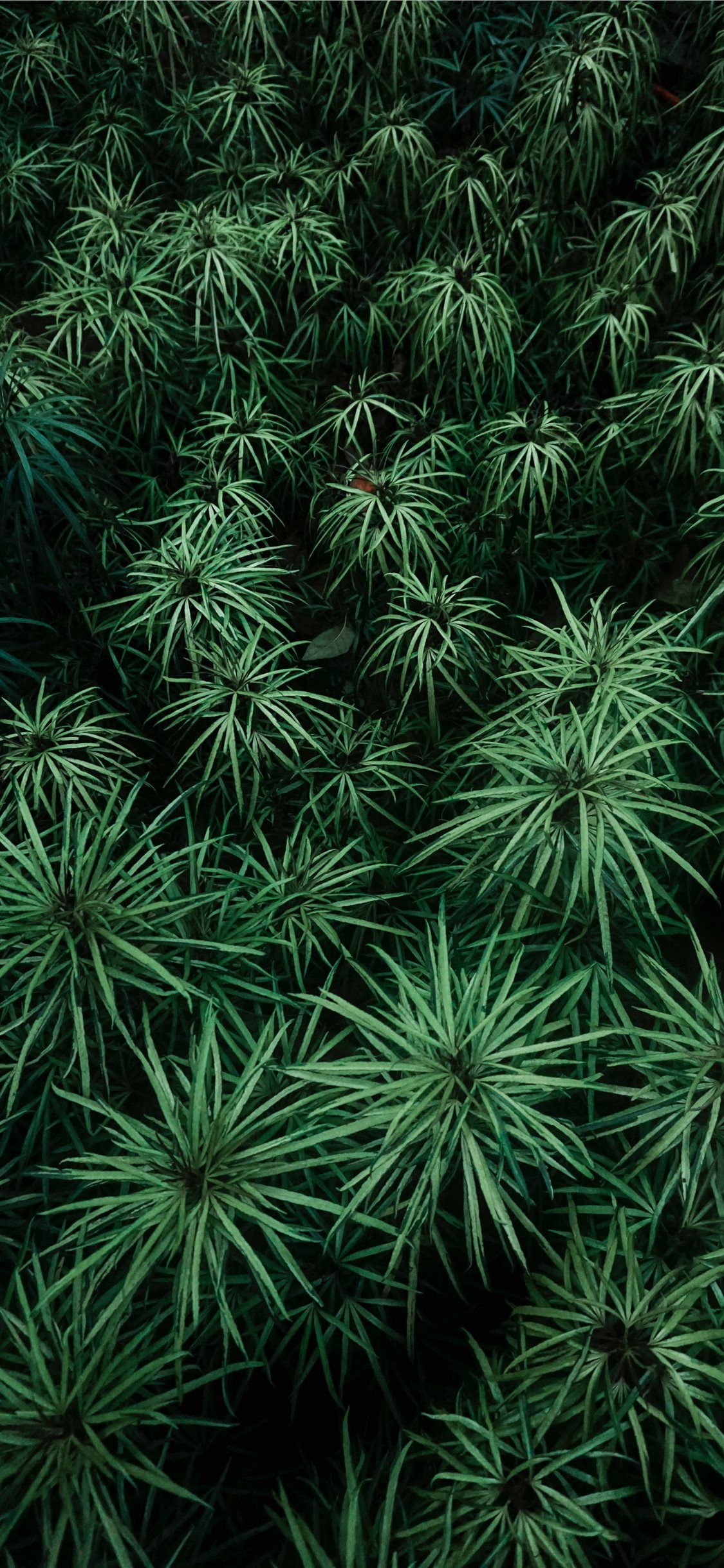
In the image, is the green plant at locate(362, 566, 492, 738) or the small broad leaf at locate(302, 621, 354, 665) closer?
the green plant at locate(362, 566, 492, 738)

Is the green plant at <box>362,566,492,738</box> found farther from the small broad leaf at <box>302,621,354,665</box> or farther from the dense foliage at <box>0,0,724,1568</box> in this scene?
the small broad leaf at <box>302,621,354,665</box>

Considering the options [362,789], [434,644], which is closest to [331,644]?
[434,644]

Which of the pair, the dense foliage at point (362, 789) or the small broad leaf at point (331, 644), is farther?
the small broad leaf at point (331, 644)

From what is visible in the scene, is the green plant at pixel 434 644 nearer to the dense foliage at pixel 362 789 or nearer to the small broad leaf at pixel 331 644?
the dense foliage at pixel 362 789

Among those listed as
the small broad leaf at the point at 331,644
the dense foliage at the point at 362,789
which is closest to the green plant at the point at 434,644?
the dense foliage at the point at 362,789

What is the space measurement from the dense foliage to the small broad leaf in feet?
0.08

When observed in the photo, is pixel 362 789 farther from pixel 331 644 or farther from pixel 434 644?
pixel 331 644

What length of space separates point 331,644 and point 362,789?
16.6 inches

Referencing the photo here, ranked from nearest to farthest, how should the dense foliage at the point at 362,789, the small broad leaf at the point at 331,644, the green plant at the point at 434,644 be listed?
the dense foliage at the point at 362,789
the green plant at the point at 434,644
the small broad leaf at the point at 331,644

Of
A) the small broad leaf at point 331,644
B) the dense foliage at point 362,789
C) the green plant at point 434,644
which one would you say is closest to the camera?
the dense foliage at point 362,789

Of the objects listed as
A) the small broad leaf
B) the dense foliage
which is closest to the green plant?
the dense foliage

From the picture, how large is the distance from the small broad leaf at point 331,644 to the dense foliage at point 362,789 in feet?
0.08

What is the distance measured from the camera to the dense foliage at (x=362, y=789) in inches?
37.3

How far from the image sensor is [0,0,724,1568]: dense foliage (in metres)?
0.95
